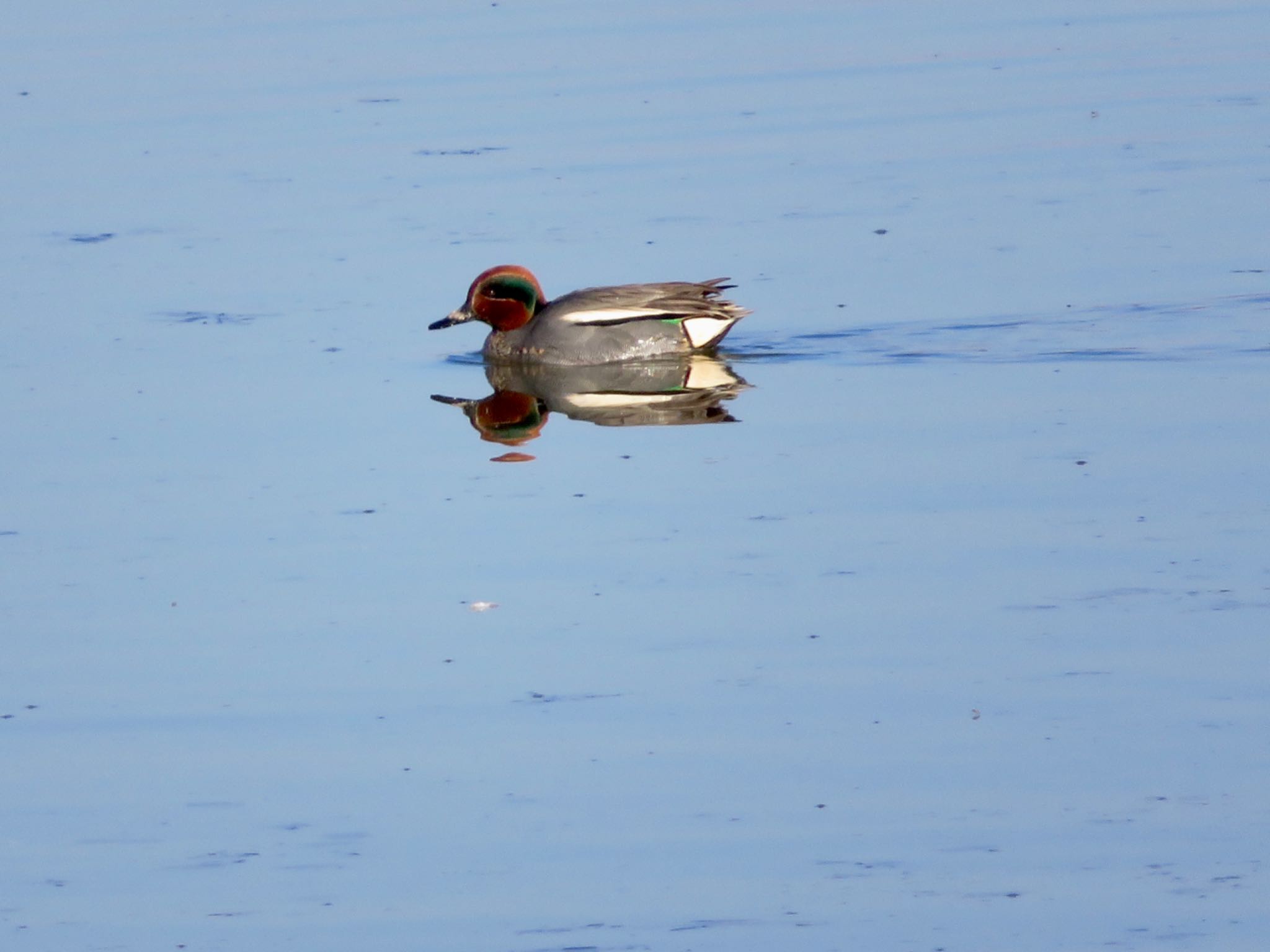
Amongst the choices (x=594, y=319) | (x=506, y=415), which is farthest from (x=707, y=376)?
(x=506, y=415)

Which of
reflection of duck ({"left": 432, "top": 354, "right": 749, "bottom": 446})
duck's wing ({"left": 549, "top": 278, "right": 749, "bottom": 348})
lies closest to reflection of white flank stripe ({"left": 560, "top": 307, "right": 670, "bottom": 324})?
duck's wing ({"left": 549, "top": 278, "right": 749, "bottom": 348})

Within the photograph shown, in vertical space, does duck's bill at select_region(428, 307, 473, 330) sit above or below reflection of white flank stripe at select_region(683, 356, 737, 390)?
above

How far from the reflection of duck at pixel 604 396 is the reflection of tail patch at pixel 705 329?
109 mm

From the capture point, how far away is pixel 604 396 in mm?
12617

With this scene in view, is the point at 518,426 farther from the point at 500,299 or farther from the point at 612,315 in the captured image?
the point at 500,299

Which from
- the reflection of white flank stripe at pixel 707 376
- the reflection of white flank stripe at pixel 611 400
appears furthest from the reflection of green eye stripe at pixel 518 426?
the reflection of white flank stripe at pixel 707 376

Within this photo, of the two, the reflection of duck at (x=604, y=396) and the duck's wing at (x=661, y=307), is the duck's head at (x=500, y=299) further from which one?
the duck's wing at (x=661, y=307)

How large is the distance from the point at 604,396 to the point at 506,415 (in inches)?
29.9

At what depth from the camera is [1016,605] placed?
8375 mm

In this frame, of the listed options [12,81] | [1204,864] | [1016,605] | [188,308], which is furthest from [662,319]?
[12,81]

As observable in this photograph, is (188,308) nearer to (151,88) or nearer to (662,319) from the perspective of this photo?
(662,319)

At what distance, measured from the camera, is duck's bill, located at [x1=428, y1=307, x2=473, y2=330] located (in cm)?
1330

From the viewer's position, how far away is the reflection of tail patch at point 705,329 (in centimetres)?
1290

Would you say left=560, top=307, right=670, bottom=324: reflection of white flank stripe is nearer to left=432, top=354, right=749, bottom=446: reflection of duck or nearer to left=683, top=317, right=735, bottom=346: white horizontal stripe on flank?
left=683, top=317, right=735, bottom=346: white horizontal stripe on flank
